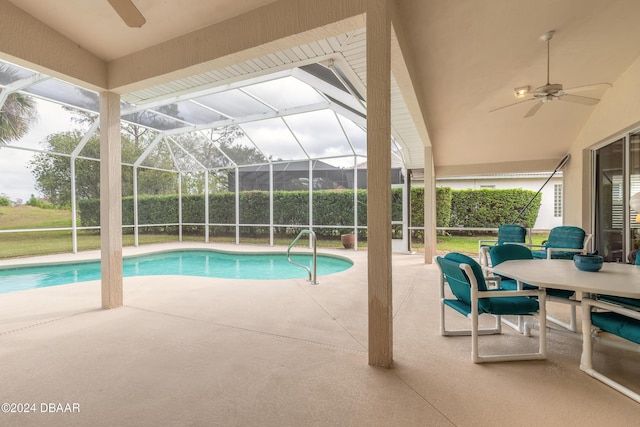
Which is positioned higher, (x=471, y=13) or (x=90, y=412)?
(x=471, y=13)

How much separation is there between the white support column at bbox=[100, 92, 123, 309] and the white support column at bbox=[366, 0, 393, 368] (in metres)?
Result: 3.21

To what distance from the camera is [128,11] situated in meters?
1.71

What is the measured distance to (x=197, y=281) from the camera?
497 cm

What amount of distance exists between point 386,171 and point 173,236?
1125 cm

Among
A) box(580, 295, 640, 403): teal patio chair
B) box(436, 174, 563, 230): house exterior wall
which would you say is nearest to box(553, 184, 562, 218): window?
box(436, 174, 563, 230): house exterior wall

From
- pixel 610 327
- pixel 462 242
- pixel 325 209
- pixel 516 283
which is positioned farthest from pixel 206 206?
pixel 610 327

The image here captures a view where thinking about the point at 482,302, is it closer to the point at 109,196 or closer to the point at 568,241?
the point at 568,241

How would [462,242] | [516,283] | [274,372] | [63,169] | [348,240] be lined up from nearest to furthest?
1. [274,372]
2. [516,283]
3. [63,169]
4. [348,240]
5. [462,242]

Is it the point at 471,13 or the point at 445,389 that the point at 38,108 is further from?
the point at 445,389

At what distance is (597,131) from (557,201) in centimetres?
598

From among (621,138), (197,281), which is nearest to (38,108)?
(197,281)

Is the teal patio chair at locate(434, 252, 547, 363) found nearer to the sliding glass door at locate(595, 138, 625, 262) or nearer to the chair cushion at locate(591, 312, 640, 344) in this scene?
the chair cushion at locate(591, 312, 640, 344)

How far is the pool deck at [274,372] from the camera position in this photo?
1714mm

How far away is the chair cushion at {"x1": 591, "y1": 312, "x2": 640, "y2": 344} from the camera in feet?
6.28
